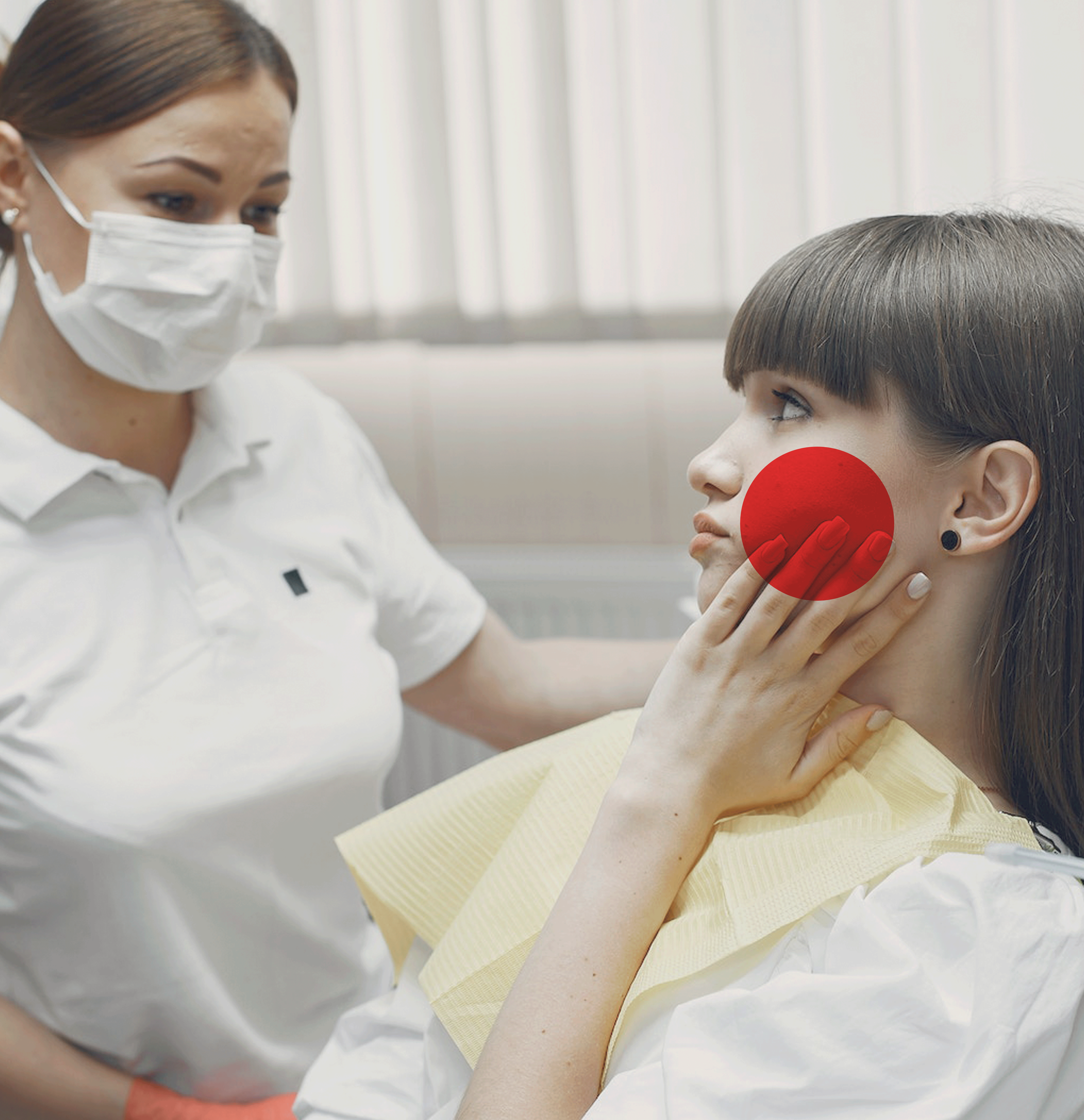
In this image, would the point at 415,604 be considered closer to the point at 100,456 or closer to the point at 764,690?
the point at 100,456

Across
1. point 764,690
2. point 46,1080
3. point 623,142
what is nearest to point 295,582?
point 46,1080

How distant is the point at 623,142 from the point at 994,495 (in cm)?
116

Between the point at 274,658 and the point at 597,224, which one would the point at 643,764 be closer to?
the point at 274,658

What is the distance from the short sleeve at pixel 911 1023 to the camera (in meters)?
0.66

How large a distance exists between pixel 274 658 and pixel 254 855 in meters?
0.20

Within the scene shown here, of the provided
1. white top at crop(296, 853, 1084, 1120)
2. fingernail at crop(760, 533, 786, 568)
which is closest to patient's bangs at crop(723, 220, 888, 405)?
fingernail at crop(760, 533, 786, 568)

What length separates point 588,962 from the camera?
0.78m

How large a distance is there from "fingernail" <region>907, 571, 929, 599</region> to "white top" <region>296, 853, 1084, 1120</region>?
19cm

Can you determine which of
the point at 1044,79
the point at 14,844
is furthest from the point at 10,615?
the point at 1044,79

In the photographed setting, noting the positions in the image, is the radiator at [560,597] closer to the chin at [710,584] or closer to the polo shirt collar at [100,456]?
the polo shirt collar at [100,456]

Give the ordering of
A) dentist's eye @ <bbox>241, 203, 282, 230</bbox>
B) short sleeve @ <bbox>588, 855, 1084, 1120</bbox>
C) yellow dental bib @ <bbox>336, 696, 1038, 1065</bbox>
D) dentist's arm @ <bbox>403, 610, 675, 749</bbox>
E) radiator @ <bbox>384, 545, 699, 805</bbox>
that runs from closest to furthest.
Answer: short sleeve @ <bbox>588, 855, 1084, 1120</bbox>
yellow dental bib @ <bbox>336, 696, 1038, 1065</bbox>
dentist's eye @ <bbox>241, 203, 282, 230</bbox>
dentist's arm @ <bbox>403, 610, 675, 749</bbox>
radiator @ <bbox>384, 545, 699, 805</bbox>

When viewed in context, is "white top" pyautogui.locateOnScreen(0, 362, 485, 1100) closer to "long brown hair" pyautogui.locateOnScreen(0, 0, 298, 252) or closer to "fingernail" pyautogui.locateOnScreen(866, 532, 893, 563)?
"long brown hair" pyautogui.locateOnScreen(0, 0, 298, 252)

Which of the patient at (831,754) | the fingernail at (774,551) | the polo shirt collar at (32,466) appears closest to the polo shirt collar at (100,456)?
the polo shirt collar at (32,466)
